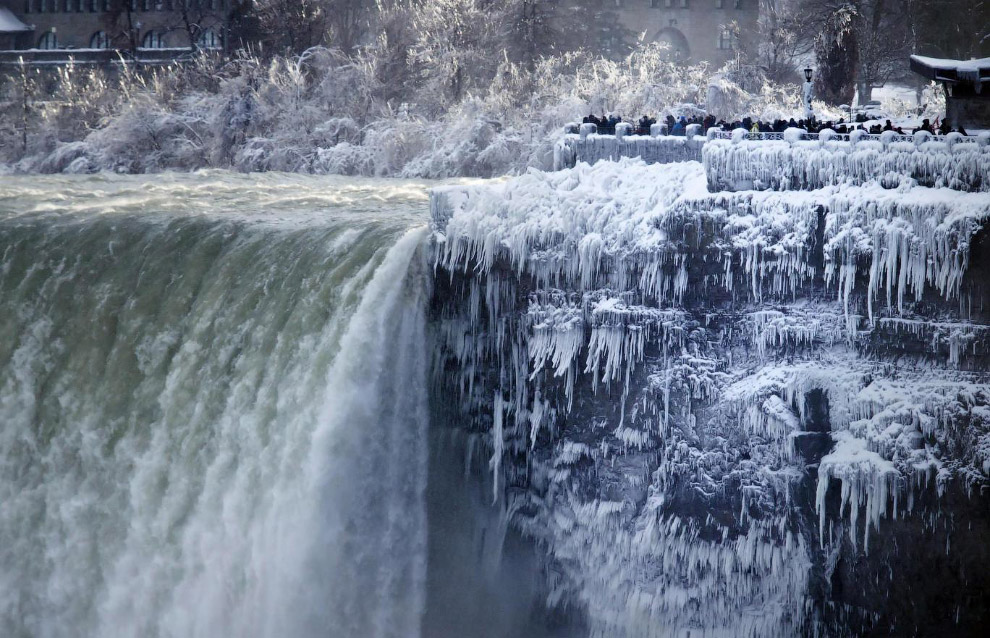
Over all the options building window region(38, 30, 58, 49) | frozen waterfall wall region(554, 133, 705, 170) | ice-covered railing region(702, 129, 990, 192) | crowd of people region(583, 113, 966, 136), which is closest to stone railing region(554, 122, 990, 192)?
ice-covered railing region(702, 129, 990, 192)

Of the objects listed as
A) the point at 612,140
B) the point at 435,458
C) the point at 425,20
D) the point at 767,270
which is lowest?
the point at 435,458

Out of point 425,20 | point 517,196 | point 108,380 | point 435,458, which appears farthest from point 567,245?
point 425,20

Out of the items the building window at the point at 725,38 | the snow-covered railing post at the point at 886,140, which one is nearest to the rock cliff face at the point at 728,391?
the snow-covered railing post at the point at 886,140

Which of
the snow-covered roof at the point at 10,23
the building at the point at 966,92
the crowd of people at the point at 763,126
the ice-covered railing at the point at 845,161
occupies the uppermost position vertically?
the snow-covered roof at the point at 10,23

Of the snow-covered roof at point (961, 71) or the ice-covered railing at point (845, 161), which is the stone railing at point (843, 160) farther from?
the snow-covered roof at point (961, 71)

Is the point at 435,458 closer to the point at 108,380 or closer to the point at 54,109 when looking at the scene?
the point at 108,380

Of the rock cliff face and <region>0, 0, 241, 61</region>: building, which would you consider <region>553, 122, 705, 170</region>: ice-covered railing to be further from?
<region>0, 0, 241, 61</region>: building
